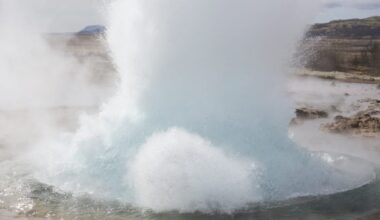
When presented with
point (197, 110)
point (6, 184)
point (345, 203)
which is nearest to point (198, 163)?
point (197, 110)

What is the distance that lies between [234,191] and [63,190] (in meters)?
2.45

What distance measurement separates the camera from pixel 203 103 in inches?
307

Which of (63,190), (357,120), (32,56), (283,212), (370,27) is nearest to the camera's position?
(283,212)

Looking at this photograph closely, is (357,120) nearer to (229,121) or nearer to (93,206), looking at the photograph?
(229,121)

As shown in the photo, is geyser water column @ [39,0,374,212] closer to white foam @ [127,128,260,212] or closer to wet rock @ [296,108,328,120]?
white foam @ [127,128,260,212]

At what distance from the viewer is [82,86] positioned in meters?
18.8

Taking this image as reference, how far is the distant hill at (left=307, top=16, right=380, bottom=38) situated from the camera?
47.3 meters

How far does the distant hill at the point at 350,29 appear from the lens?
4731cm

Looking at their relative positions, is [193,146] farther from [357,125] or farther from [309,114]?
[309,114]

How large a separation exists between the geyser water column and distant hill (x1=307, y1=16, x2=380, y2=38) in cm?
3814

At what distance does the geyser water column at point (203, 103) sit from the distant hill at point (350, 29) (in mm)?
38137

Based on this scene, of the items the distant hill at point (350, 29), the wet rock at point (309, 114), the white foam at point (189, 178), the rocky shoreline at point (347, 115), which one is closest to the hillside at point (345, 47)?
the distant hill at point (350, 29)

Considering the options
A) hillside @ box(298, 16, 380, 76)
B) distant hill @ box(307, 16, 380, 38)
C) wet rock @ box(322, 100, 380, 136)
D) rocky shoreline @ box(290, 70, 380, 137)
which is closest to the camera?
wet rock @ box(322, 100, 380, 136)

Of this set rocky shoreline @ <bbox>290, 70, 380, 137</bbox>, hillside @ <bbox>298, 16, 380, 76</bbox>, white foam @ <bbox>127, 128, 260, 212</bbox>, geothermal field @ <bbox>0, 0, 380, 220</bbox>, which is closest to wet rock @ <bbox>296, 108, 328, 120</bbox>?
rocky shoreline @ <bbox>290, 70, 380, 137</bbox>
